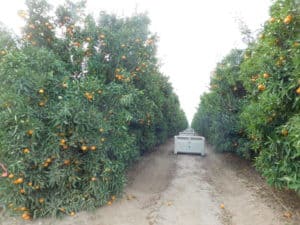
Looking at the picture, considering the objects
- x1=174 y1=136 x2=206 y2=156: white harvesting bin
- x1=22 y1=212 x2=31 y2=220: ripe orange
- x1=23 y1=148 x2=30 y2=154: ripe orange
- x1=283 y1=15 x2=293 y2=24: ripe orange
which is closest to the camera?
x1=283 y1=15 x2=293 y2=24: ripe orange

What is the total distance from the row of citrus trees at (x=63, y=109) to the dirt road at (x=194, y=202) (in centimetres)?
36

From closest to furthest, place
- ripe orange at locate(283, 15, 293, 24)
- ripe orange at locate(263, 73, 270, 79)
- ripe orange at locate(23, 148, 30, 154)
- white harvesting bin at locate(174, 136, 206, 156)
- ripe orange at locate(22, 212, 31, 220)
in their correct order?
ripe orange at locate(283, 15, 293, 24)
ripe orange at locate(263, 73, 270, 79)
ripe orange at locate(23, 148, 30, 154)
ripe orange at locate(22, 212, 31, 220)
white harvesting bin at locate(174, 136, 206, 156)

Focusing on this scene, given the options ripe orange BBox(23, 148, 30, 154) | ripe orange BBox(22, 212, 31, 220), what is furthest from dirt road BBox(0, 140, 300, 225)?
ripe orange BBox(23, 148, 30, 154)

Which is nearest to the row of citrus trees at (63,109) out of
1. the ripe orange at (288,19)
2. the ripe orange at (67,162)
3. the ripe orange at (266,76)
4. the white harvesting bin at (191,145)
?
the ripe orange at (67,162)

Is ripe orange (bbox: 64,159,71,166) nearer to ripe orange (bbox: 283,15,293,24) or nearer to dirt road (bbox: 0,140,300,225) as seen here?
dirt road (bbox: 0,140,300,225)

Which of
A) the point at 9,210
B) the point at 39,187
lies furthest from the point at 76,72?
the point at 9,210

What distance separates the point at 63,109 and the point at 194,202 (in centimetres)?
297

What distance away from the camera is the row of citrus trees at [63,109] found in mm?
2943

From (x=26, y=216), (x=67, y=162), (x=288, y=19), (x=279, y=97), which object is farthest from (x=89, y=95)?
(x=288, y=19)

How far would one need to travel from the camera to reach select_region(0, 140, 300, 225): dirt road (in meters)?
3.37

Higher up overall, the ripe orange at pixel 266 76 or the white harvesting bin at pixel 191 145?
the ripe orange at pixel 266 76

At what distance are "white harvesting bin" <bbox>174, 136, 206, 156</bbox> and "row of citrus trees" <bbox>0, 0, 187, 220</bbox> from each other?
16.2 feet

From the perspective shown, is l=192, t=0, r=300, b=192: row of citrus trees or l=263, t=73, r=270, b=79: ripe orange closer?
l=192, t=0, r=300, b=192: row of citrus trees

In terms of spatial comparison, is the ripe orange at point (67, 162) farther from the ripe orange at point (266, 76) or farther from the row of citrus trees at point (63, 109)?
the ripe orange at point (266, 76)
